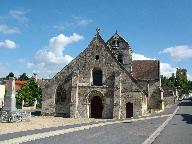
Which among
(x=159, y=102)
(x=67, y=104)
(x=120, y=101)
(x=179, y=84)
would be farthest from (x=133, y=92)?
(x=179, y=84)

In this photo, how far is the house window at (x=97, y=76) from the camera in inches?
1518

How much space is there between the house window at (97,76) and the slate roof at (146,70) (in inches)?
667

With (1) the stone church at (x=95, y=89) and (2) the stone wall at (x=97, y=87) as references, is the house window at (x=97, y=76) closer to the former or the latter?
(1) the stone church at (x=95, y=89)

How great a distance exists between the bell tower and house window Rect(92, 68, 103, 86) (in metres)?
9.33

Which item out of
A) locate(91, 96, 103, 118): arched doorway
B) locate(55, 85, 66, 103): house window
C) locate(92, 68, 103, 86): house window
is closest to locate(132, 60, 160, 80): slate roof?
locate(92, 68, 103, 86): house window

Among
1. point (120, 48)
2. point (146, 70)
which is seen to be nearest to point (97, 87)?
point (120, 48)

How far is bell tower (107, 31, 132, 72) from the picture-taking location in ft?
156

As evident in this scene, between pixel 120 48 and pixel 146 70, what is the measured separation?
10.1m

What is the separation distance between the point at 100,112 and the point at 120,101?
2923 millimetres

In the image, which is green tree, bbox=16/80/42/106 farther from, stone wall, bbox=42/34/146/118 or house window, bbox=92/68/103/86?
house window, bbox=92/68/103/86

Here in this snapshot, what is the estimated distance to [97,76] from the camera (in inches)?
1527

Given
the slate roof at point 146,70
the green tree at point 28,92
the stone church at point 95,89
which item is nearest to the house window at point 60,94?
the stone church at point 95,89

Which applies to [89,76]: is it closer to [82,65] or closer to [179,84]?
[82,65]

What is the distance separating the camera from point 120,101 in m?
37.2
